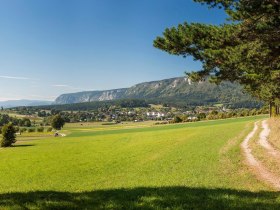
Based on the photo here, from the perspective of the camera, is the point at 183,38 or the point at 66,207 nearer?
the point at 66,207

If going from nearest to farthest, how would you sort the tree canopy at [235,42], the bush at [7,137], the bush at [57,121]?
the tree canopy at [235,42] → the bush at [7,137] → the bush at [57,121]

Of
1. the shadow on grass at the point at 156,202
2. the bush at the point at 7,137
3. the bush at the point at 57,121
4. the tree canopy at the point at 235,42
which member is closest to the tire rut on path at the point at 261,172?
Answer: the shadow on grass at the point at 156,202

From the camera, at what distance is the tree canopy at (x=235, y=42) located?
1880 centimetres

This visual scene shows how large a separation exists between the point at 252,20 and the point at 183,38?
18.3 feet

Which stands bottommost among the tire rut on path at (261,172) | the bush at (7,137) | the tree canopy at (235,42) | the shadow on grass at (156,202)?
the bush at (7,137)

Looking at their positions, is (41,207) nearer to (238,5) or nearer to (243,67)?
(238,5)

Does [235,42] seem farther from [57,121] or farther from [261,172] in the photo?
[57,121]

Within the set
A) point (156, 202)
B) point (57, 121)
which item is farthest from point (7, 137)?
point (156, 202)

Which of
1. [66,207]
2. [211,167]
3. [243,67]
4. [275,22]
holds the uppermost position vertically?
[275,22]

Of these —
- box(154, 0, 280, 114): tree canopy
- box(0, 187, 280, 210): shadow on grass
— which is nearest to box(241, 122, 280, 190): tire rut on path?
box(0, 187, 280, 210): shadow on grass

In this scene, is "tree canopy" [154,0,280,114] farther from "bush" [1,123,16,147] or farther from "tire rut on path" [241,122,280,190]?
"bush" [1,123,16,147]

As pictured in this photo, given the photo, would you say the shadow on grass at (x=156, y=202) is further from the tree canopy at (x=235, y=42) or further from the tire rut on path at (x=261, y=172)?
the tree canopy at (x=235, y=42)

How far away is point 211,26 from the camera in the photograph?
2461 centimetres

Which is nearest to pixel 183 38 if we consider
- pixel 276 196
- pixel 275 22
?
pixel 275 22
